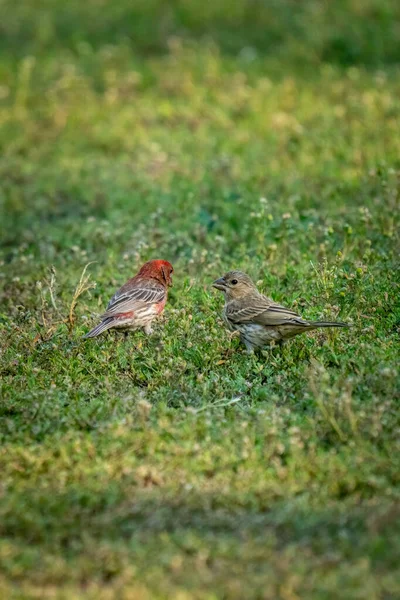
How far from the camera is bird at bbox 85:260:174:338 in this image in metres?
8.34

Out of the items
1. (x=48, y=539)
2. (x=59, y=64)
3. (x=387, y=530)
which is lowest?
(x=59, y=64)

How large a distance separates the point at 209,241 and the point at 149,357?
109 inches

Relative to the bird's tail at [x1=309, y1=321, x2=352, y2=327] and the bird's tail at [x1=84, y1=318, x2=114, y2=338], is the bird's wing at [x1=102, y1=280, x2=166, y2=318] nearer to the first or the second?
the bird's tail at [x1=84, y1=318, x2=114, y2=338]

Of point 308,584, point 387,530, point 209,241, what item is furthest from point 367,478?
point 209,241

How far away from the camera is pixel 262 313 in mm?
7875

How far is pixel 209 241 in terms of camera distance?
10.4 m

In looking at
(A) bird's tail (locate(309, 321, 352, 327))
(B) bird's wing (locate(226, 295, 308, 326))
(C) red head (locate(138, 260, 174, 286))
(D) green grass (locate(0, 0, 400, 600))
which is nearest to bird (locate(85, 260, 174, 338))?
(C) red head (locate(138, 260, 174, 286))

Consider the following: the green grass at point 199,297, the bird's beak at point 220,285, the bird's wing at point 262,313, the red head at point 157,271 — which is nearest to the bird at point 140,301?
the red head at point 157,271

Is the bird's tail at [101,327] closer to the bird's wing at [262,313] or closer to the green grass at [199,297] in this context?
the green grass at [199,297]

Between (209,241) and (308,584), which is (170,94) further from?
(308,584)

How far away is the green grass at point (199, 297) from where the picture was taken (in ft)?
17.1

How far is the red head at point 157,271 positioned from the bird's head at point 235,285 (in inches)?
26.7

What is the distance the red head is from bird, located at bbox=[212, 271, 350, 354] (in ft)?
2.16

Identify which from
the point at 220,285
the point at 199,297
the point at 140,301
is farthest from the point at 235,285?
the point at 140,301
